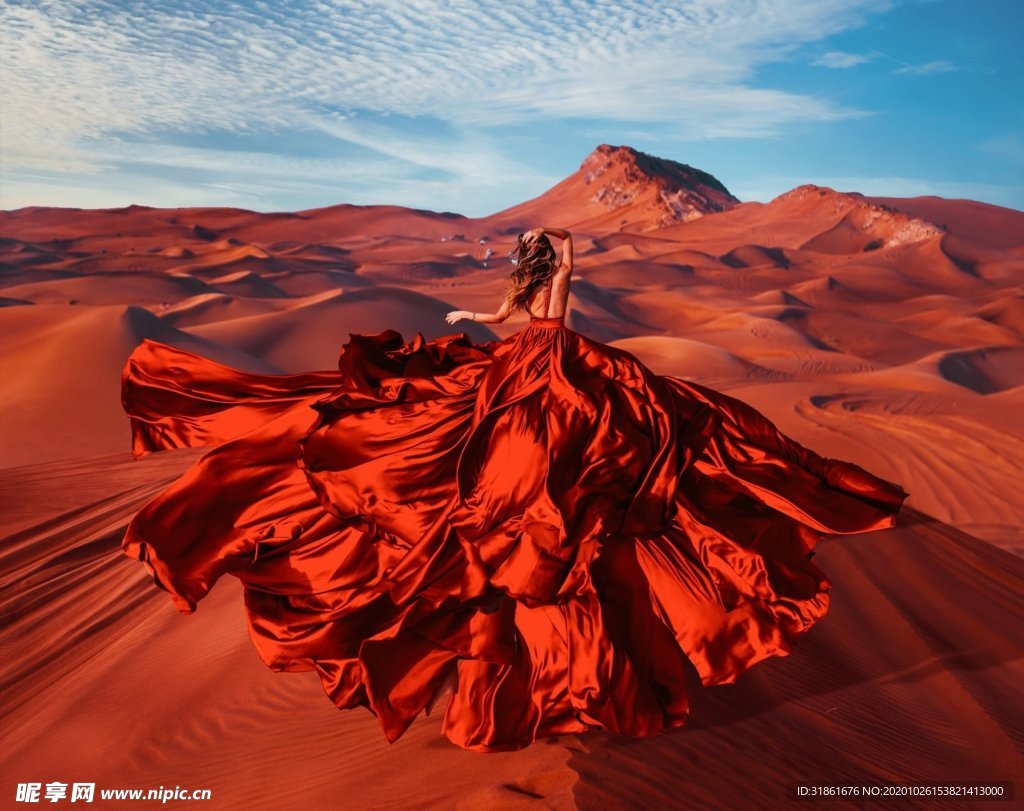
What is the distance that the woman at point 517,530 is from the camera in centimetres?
419

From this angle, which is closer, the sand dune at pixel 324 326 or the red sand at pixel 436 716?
the red sand at pixel 436 716

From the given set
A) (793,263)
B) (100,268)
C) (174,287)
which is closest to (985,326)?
(793,263)

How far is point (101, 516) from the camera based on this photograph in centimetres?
915

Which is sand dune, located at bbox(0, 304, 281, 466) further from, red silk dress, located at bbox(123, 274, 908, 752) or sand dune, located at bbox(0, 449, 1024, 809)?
red silk dress, located at bbox(123, 274, 908, 752)

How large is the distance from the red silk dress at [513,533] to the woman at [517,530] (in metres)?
A: 0.01

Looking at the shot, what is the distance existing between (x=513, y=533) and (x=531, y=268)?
1.39m

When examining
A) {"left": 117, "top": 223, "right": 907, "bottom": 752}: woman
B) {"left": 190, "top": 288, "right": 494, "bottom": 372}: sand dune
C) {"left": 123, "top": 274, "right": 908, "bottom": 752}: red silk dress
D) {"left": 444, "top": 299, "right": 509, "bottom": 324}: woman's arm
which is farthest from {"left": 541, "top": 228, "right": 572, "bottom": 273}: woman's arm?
{"left": 190, "top": 288, "right": 494, "bottom": 372}: sand dune

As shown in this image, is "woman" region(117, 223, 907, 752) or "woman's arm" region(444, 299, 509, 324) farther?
"woman's arm" region(444, 299, 509, 324)

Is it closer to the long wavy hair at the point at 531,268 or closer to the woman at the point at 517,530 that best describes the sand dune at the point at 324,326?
the woman at the point at 517,530

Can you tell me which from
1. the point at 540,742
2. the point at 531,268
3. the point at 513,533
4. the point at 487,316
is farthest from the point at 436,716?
the point at 531,268

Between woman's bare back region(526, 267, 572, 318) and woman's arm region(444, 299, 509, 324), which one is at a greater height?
woman's bare back region(526, 267, 572, 318)

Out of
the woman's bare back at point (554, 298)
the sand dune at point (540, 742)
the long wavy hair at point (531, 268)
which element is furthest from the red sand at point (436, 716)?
the long wavy hair at point (531, 268)

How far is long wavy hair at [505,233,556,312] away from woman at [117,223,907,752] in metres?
0.01

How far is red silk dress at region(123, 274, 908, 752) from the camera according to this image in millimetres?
4184
